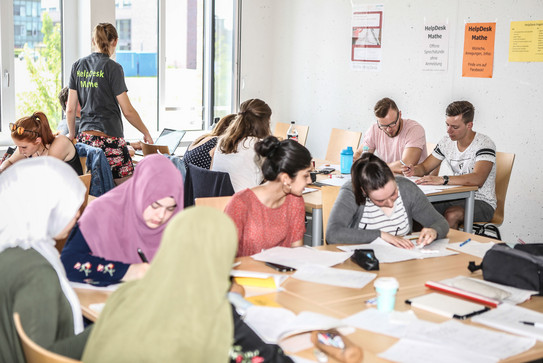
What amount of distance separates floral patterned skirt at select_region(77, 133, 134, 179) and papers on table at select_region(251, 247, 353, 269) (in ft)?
7.56

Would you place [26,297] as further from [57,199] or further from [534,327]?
[534,327]

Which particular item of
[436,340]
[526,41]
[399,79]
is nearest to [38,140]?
[436,340]

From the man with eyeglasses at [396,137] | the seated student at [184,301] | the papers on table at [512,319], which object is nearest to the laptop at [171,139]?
the man with eyeglasses at [396,137]

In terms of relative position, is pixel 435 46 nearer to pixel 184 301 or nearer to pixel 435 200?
pixel 435 200

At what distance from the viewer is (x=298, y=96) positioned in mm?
7098

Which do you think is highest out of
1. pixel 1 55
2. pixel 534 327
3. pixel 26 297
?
pixel 1 55

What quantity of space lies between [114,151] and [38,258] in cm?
309

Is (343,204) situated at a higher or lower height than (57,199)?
lower

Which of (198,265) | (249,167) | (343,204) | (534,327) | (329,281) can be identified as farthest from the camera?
(249,167)

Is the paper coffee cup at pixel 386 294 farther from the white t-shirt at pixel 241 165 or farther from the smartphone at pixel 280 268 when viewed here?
the white t-shirt at pixel 241 165

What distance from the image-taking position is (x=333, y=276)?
8.16 ft

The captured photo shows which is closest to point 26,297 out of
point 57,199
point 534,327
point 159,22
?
point 57,199

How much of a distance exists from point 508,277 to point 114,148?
10.6ft

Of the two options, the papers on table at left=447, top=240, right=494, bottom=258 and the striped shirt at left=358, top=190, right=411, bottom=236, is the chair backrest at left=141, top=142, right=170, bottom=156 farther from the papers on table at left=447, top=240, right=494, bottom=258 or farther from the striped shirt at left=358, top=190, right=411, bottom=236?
the papers on table at left=447, top=240, right=494, bottom=258
